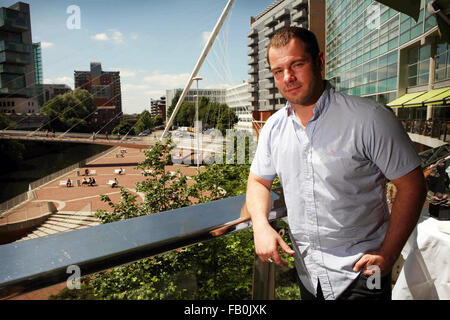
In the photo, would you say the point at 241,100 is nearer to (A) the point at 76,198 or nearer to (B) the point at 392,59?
(A) the point at 76,198

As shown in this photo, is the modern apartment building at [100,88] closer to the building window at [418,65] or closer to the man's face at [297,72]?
the building window at [418,65]

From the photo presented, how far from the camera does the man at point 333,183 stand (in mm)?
833

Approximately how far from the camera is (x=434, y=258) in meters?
1.37

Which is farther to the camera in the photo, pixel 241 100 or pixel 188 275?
pixel 241 100

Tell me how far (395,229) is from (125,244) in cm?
65

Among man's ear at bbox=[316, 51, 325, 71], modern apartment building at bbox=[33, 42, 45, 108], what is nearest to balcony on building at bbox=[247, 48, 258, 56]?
modern apartment building at bbox=[33, 42, 45, 108]

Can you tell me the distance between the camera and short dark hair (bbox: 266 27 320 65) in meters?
0.95

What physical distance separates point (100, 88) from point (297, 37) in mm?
73907

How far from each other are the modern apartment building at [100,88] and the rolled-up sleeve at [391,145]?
70112 mm

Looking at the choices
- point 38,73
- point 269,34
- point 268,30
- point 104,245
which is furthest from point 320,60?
point 38,73

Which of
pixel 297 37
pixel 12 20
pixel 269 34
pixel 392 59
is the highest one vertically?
pixel 12 20

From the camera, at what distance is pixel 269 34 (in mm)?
45719

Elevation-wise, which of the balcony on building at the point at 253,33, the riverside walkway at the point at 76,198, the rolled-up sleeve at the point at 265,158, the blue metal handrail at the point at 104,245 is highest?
the balcony on building at the point at 253,33

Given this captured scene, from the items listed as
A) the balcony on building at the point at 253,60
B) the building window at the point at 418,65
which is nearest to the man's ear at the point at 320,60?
the building window at the point at 418,65
